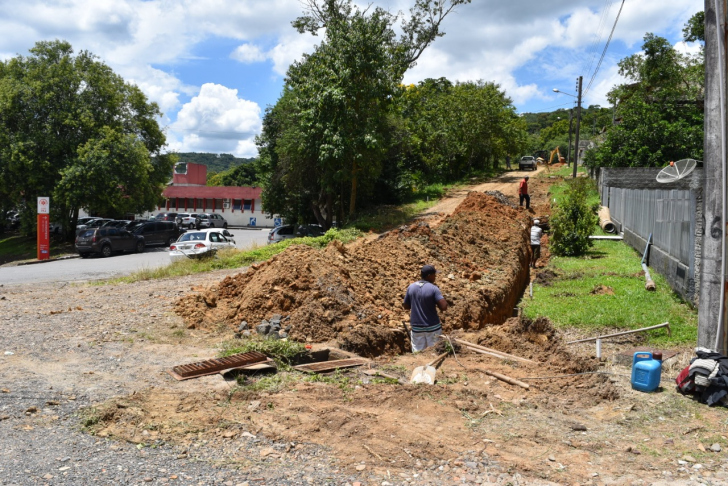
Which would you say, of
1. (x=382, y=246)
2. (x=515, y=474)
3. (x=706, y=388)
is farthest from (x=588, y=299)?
(x=515, y=474)

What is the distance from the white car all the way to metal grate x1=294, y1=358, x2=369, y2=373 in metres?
15.6

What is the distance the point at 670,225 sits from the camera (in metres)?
14.5

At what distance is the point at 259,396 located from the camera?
22.8 feet

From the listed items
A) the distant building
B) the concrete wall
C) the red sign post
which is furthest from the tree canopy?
the distant building

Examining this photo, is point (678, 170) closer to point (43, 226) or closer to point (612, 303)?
point (612, 303)

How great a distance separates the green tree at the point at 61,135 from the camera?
107 ft

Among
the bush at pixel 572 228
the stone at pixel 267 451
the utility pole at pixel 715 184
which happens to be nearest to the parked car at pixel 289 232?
the bush at pixel 572 228

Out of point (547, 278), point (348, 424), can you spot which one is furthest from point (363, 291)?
point (547, 278)

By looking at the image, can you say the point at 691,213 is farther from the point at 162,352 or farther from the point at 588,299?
the point at 162,352

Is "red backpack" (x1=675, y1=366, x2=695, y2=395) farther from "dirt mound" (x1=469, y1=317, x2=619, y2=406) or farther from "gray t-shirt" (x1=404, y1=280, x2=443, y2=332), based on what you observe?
"gray t-shirt" (x1=404, y1=280, x2=443, y2=332)

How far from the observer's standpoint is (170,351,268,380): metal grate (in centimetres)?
780

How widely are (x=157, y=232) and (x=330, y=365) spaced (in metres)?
29.2

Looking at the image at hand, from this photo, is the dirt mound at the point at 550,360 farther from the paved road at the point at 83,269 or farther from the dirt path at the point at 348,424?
the paved road at the point at 83,269

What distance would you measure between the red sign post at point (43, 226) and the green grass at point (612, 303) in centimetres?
2383
